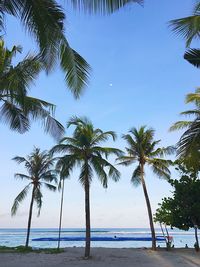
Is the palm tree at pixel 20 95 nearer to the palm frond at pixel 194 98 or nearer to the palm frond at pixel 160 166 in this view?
the palm frond at pixel 194 98

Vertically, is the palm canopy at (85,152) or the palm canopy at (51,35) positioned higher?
the palm canopy at (85,152)

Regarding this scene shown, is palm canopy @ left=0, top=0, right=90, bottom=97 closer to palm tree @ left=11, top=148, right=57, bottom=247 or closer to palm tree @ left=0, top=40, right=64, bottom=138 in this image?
palm tree @ left=0, top=40, right=64, bottom=138

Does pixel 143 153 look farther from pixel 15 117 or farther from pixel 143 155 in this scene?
pixel 15 117

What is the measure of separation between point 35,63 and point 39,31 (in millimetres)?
3550

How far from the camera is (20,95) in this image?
971cm

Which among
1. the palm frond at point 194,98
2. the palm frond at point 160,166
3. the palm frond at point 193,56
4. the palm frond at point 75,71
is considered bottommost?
the palm frond at point 75,71

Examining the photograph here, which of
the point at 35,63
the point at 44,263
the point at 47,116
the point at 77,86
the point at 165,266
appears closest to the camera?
the point at 77,86

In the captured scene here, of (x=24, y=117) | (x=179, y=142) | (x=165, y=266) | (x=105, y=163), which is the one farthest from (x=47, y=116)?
(x=105, y=163)

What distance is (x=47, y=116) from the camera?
11266mm

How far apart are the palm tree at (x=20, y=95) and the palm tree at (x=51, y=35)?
1.91 metres

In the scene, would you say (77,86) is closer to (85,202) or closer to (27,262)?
(27,262)

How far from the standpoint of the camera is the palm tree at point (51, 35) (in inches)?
269

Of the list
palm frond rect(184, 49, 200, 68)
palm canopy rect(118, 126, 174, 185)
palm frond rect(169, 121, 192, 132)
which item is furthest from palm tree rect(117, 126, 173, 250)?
palm frond rect(184, 49, 200, 68)

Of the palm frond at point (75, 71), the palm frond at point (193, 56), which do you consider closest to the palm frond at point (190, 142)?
the palm frond at point (193, 56)
